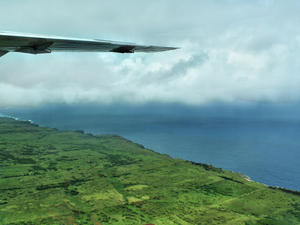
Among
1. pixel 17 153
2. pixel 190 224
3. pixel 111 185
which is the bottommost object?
A: pixel 17 153

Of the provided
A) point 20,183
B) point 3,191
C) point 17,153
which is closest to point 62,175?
point 20,183

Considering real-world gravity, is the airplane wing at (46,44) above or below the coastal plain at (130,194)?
above

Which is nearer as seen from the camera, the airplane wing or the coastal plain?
the airplane wing

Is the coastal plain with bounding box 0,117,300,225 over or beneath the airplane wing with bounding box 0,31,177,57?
beneath

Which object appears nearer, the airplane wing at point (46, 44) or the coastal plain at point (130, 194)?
the airplane wing at point (46, 44)

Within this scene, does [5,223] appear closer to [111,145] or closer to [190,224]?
[190,224]
